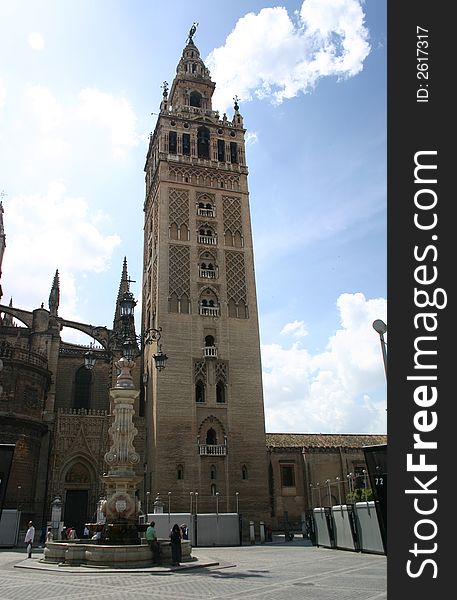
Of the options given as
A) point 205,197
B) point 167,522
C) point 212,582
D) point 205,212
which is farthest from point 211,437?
point 212,582

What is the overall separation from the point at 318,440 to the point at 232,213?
1874 cm

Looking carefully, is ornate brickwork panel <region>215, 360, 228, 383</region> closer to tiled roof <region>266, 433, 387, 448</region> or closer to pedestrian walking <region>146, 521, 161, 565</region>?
tiled roof <region>266, 433, 387, 448</region>

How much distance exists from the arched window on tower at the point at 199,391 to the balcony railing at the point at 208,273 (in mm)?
7153

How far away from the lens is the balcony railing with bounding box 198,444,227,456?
104 feet

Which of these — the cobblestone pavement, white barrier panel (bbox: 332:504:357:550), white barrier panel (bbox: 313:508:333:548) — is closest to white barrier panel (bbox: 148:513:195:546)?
white barrier panel (bbox: 313:508:333:548)

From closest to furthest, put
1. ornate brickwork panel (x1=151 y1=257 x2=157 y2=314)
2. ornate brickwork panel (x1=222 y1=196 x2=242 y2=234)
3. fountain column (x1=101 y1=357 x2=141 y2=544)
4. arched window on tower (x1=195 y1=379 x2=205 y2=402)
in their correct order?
fountain column (x1=101 y1=357 x2=141 y2=544) → arched window on tower (x1=195 y1=379 x2=205 y2=402) → ornate brickwork panel (x1=151 y1=257 x2=157 y2=314) → ornate brickwork panel (x1=222 y1=196 x2=242 y2=234)

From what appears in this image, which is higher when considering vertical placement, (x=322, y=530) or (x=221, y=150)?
(x=221, y=150)

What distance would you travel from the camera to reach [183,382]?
32.8 m

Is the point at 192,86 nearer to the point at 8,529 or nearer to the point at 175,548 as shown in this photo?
the point at 8,529

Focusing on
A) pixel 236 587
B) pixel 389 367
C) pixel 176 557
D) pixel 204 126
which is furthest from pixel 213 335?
pixel 389 367

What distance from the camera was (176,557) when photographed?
14.4 m

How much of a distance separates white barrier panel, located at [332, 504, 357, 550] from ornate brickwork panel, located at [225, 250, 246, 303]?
677 inches

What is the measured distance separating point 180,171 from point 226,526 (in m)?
24.5

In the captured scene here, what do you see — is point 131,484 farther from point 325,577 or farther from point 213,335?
point 213,335
